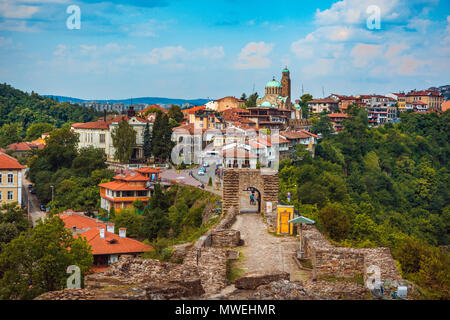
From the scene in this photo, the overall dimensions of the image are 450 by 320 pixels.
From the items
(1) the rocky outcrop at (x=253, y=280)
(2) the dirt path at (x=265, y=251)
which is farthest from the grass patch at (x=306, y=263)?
(1) the rocky outcrop at (x=253, y=280)

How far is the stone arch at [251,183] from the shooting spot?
1853 centimetres

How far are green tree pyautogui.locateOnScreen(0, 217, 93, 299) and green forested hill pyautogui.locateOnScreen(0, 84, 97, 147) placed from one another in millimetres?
77283

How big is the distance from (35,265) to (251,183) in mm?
9537

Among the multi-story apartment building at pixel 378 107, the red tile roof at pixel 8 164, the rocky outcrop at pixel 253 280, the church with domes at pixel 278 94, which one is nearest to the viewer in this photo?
the rocky outcrop at pixel 253 280

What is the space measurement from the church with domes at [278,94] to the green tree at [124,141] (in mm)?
22372

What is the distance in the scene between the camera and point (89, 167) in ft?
152

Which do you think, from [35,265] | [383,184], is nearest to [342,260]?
[35,265]

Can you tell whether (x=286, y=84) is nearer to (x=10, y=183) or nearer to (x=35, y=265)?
(x=10, y=183)

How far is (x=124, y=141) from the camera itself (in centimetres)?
4894

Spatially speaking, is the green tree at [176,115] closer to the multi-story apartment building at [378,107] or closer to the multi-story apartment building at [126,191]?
the multi-story apartment building at [126,191]

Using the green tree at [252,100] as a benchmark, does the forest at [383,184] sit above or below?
below

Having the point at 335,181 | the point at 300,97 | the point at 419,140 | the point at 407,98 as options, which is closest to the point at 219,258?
the point at 335,181
